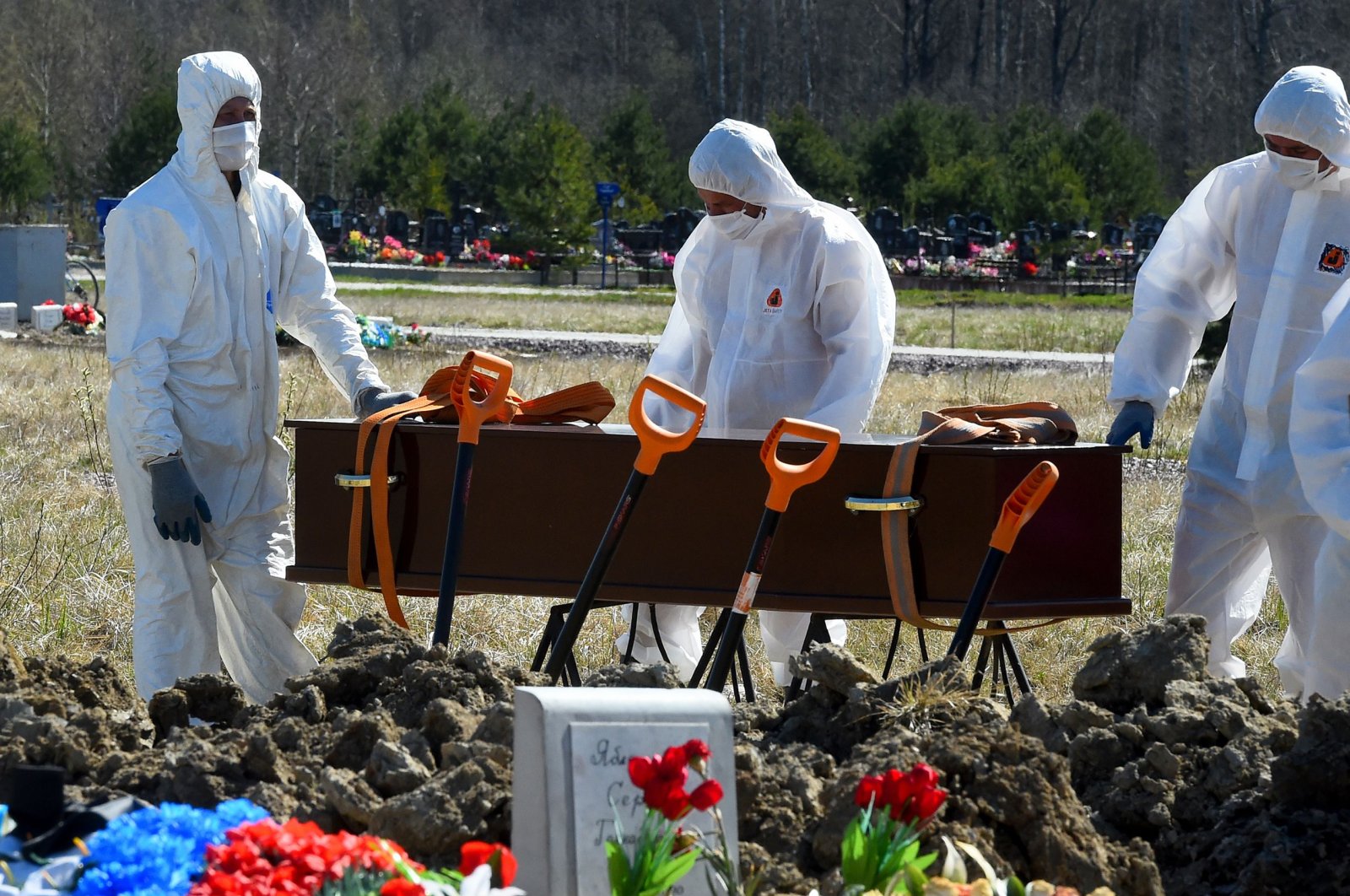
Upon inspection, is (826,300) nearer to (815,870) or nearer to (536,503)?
(536,503)

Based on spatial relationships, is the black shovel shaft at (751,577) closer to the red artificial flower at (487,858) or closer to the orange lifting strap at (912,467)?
the orange lifting strap at (912,467)

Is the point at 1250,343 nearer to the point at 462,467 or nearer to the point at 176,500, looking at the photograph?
the point at 462,467

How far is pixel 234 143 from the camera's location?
4.69m

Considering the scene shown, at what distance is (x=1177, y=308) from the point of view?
4.89 meters

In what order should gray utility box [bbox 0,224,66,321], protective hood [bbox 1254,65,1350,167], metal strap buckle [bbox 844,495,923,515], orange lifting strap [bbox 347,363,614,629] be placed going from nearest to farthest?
1. metal strap buckle [bbox 844,495,923,515]
2. orange lifting strap [bbox 347,363,614,629]
3. protective hood [bbox 1254,65,1350,167]
4. gray utility box [bbox 0,224,66,321]

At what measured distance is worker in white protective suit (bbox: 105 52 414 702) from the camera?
4613 millimetres

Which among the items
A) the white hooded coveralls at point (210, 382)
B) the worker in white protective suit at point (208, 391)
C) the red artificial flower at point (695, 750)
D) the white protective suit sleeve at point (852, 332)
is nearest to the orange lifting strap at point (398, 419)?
the worker in white protective suit at point (208, 391)

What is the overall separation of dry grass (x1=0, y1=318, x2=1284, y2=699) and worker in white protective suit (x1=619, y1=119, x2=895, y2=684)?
0.98 metres

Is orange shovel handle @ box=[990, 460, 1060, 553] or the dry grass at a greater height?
orange shovel handle @ box=[990, 460, 1060, 553]

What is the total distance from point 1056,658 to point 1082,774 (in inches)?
124

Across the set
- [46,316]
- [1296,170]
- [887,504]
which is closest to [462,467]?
[887,504]

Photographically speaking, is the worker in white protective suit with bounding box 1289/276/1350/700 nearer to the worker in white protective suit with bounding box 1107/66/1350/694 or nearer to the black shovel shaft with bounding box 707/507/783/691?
the worker in white protective suit with bounding box 1107/66/1350/694

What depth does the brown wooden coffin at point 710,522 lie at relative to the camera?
13.0 ft

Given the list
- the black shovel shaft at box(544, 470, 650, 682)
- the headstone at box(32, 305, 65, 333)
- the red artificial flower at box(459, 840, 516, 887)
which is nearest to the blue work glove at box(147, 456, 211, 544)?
the black shovel shaft at box(544, 470, 650, 682)
